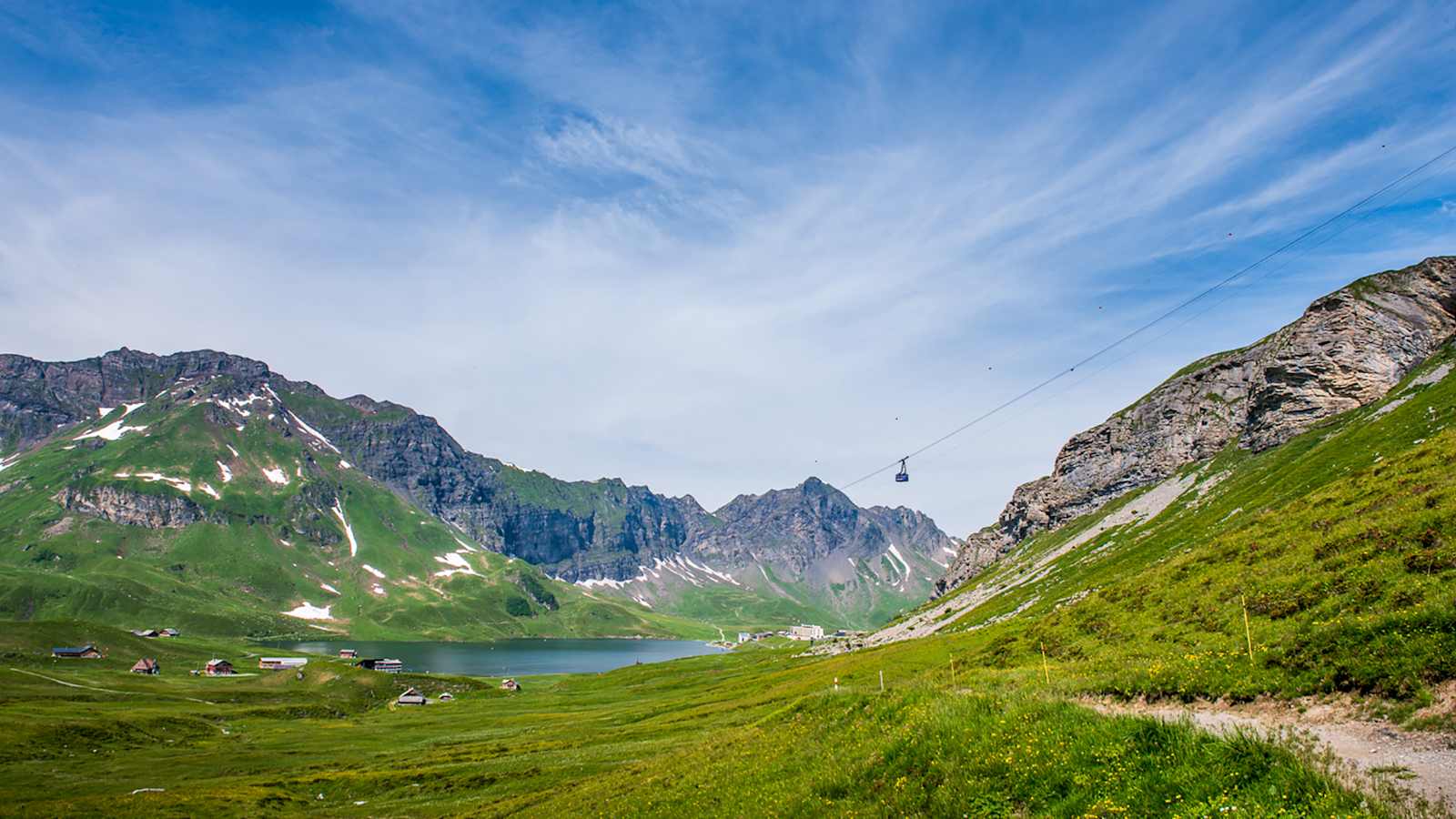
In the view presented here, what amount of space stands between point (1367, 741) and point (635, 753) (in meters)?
50.8

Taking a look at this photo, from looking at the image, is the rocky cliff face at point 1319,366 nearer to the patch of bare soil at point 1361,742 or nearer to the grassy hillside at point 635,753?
the grassy hillside at point 635,753

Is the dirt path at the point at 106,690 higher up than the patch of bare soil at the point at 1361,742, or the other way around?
the patch of bare soil at the point at 1361,742

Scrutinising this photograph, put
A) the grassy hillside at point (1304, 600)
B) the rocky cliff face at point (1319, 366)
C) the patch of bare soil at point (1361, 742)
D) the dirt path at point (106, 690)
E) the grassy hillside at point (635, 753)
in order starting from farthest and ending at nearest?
1. the dirt path at point (106, 690)
2. the rocky cliff face at point (1319, 366)
3. the grassy hillside at point (1304, 600)
4. the grassy hillside at point (635, 753)
5. the patch of bare soil at point (1361, 742)

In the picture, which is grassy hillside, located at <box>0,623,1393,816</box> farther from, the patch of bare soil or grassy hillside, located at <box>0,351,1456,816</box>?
the patch of bare soil

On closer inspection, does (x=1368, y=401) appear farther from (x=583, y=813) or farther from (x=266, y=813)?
(x=266, y=813)

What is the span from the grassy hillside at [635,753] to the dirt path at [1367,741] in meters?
1.47

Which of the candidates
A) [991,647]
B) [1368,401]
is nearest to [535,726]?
[991,647]

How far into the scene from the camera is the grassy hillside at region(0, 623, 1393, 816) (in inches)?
587

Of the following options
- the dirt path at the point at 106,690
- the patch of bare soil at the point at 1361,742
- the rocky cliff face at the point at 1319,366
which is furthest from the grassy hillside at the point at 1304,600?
the dirt path at the point at 106,690

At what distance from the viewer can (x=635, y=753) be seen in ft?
185

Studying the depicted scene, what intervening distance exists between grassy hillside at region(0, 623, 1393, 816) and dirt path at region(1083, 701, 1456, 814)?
147cm

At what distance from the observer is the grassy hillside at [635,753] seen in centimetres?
1492

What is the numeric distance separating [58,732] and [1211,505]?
154486 millimetres

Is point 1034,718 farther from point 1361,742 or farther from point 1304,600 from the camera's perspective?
point 1304,600
